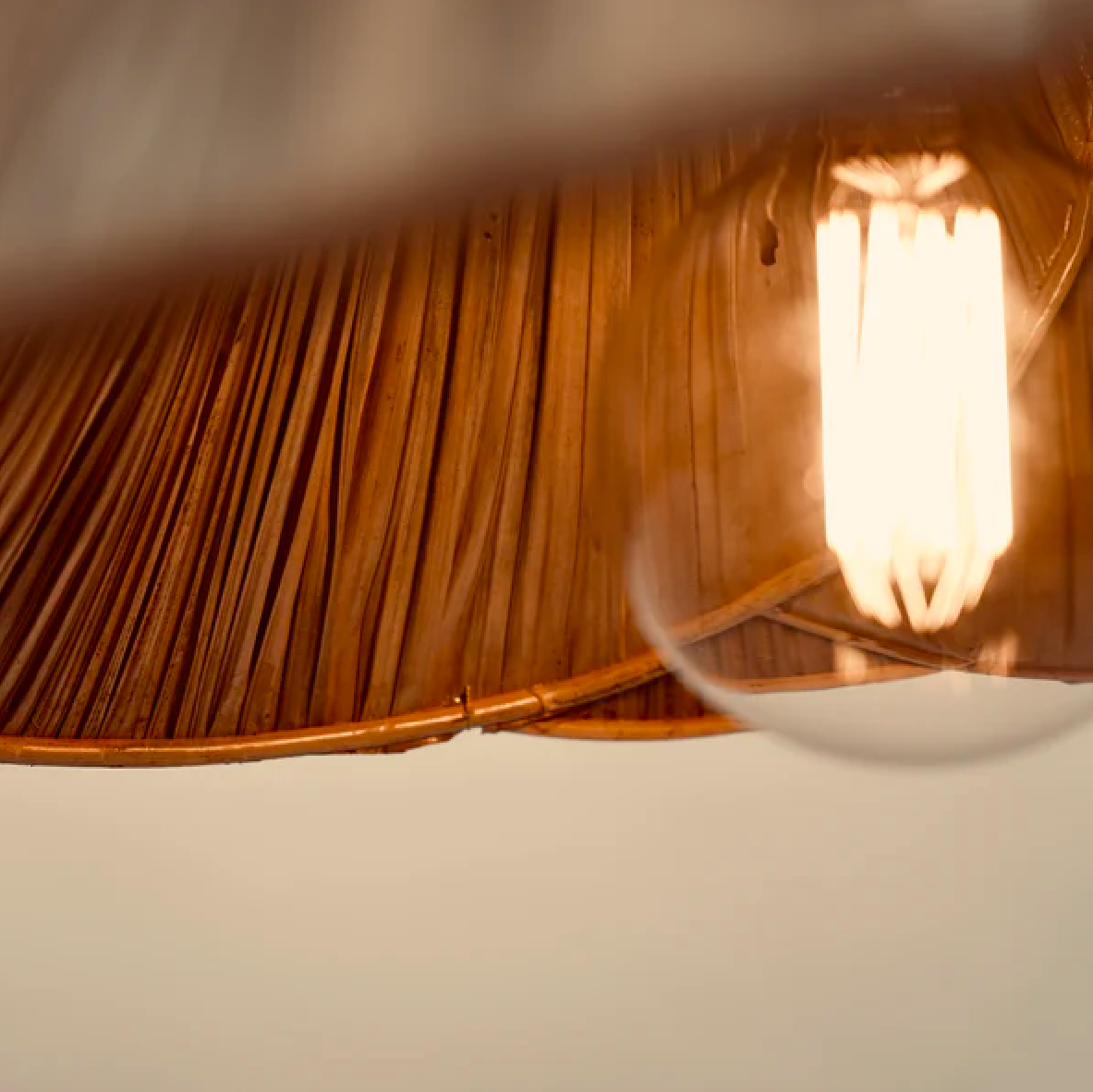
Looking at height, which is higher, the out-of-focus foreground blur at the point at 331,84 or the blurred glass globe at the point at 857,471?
the out-of-focus foreground blur at the point at 331,84

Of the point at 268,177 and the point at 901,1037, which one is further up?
the point at 268,177

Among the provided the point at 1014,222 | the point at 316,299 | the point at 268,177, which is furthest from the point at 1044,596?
the point at 268,177

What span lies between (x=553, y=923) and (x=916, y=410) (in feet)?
3.11

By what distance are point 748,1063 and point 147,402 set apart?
2.76ft

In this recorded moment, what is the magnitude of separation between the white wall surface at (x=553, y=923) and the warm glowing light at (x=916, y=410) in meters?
0.86

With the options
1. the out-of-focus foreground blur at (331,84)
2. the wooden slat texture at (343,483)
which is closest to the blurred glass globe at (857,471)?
the wooden slat texture at (343,483)

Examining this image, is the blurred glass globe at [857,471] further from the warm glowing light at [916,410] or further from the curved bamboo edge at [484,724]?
the curved bamboo edge at [484,724]

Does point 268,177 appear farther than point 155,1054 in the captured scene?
No

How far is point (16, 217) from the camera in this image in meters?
0.87

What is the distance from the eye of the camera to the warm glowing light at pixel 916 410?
38cm

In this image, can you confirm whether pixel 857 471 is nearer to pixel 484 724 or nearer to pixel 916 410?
pixel 916 410

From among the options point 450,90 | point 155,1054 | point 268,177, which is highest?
point 450,90

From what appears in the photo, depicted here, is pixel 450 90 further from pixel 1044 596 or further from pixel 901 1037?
pixel 901 1037

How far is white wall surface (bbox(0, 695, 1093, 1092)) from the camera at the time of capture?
120cm
